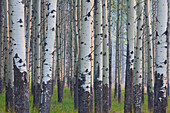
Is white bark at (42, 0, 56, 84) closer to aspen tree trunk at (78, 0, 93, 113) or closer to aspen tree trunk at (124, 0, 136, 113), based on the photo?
aspen tree trunk at (78, 0, 93, 113)

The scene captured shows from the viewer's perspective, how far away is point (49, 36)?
713 centimetres

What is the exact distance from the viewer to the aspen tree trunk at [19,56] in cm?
618

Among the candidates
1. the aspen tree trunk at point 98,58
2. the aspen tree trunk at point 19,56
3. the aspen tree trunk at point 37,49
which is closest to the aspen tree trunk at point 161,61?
the aspen tree trunk at point 98,58

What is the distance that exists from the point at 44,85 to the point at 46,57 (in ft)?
2.71

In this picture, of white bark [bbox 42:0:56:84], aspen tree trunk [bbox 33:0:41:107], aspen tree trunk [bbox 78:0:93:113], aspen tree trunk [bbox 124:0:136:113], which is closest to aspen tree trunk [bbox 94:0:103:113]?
aspen tree trunk [bbox 124:0:136:113]

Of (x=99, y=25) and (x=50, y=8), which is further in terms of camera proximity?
(x=99, y=25)

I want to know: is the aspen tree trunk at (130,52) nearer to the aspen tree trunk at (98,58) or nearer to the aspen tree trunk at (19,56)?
the aspen tree trunk at (98,58)

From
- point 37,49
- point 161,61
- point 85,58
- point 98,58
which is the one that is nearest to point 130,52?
point 98,58

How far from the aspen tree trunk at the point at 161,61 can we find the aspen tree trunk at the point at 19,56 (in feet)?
11.8

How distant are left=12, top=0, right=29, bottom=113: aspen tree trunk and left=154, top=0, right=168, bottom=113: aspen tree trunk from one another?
11.8ft

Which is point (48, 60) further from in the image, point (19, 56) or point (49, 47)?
point (19, 56)

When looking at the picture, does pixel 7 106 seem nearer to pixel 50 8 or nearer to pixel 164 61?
pixel 50 8

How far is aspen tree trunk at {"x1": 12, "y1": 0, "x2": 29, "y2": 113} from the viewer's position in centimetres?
618

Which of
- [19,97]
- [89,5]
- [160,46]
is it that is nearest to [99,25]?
[89,5]
